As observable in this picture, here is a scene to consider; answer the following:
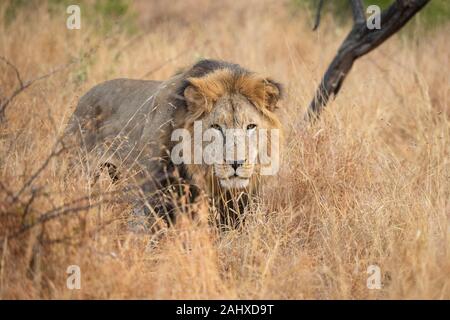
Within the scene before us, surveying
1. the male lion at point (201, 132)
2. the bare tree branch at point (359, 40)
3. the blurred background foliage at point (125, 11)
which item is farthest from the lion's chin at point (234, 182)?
the blurred background foliage at point (125, 11)

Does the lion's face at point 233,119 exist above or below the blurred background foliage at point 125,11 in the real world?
below

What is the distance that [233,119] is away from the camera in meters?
5.54

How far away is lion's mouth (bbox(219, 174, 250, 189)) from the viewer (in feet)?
17.9

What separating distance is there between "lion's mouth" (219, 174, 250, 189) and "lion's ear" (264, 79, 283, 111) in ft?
2.51

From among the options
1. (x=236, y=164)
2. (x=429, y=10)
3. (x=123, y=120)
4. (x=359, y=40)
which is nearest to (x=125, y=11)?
(x=429, y=10)

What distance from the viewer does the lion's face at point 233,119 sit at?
5.42 m

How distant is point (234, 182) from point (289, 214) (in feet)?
2.52

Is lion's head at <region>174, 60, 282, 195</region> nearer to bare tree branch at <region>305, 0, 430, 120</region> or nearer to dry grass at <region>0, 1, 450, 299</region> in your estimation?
dry grass at <region>0, 1, 450, 299</region>

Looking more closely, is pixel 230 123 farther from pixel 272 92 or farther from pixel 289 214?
pixel 289 214

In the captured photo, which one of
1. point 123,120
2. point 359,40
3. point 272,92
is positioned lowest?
point 123,120

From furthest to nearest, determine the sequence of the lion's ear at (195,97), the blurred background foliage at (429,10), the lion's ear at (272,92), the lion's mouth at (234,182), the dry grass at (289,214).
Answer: the blurred background foliage at (429,10)
the lion's ear at (272,92)
the lion's ear at (195,97)
the lion's mouth at (234,182)
the dry grass at (289,214)

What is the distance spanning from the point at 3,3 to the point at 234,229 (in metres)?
7.68

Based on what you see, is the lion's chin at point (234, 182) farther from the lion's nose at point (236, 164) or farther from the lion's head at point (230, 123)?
the lion's nose at point (236, 164)
